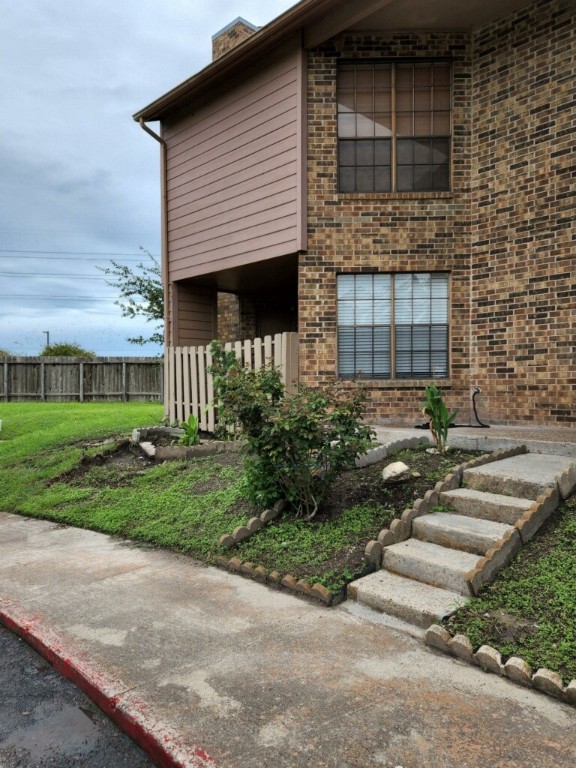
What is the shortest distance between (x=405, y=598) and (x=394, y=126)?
7.56 m

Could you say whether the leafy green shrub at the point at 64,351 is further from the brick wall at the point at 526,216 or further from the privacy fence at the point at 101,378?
the brick wall at the point at 526,216

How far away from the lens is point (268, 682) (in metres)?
2.98

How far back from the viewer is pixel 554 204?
7.94 metres

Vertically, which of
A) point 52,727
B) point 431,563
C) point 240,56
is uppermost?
point 240,56

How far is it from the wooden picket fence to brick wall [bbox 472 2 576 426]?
2894 millimetres

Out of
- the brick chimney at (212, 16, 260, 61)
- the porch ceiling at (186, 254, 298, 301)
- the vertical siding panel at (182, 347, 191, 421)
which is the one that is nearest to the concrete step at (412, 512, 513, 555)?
the porch ceiling at (186, 254, 298, 301)

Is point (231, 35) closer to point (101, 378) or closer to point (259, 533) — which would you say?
point (259, 533)

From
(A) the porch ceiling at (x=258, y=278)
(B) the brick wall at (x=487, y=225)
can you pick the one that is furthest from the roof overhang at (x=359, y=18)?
(A) the porch ceiling at (x=258, y=278)

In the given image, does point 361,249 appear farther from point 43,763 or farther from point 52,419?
point 52,419

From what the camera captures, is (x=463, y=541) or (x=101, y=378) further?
(x=101, y=378)

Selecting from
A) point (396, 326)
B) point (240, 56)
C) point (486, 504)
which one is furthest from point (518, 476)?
point (240, 56)

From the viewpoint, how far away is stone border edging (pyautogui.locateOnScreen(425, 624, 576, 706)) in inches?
111

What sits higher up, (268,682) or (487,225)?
(487,225)

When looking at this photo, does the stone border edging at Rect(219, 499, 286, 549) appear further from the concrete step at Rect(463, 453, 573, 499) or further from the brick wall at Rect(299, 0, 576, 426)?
the brick wall at Rect(299, 0, 576, 426)
